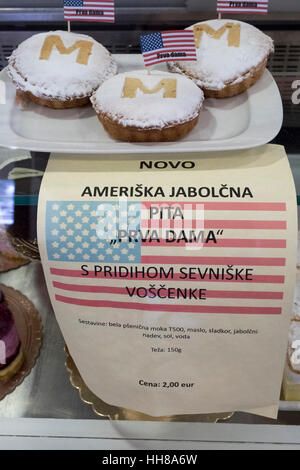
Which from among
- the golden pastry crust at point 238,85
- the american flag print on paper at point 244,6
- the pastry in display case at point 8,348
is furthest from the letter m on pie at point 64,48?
the pastry in display case at point 8,348

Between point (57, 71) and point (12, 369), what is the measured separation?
31.5 inches

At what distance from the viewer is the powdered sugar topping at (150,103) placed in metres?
0.89

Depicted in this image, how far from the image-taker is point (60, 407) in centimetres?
122

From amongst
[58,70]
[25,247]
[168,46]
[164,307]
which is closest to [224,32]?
[168,46]

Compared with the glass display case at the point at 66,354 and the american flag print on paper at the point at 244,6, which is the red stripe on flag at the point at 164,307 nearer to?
the glass display case at the point at 66,354

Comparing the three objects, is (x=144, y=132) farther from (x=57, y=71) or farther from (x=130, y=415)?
(x=130, y=415)

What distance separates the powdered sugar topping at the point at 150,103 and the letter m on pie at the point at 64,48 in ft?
0.42

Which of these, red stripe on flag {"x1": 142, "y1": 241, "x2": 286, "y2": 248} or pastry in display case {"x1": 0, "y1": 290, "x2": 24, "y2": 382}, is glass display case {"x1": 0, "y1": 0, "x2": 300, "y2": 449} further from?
red stripe on flag {"x1": 142, "y1": 241, "x2": 286, "y2": 248}

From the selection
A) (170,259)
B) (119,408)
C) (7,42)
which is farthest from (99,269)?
(7,42)

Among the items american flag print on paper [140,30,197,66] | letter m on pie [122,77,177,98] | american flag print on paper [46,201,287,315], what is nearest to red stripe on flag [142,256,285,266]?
american flag print on paper [46,201,287,315]

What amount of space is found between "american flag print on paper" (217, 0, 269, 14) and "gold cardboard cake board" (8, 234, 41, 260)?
0.80 meters

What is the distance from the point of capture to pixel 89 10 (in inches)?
41.0

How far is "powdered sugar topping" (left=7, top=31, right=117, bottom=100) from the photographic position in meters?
1.00

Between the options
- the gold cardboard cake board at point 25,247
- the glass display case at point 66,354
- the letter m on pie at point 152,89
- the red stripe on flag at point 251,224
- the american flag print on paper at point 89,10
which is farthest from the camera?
the gold cardboard cake board at point 25,247
